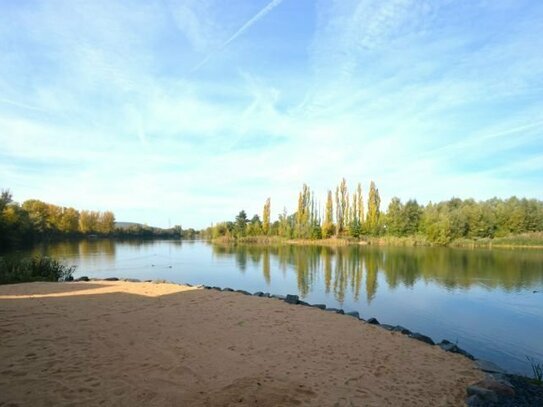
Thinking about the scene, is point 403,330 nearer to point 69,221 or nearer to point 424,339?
point 424,339

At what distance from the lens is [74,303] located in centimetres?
834

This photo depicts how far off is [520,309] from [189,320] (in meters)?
10.8

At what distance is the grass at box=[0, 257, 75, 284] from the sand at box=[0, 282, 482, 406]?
4695 millimetres

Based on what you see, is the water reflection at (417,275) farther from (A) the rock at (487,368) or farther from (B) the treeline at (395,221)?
(B) the treeline at (395,221)

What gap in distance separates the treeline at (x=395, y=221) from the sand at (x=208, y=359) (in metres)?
44.6

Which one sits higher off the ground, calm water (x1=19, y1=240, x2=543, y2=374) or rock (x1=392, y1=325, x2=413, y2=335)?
rock (x1=392, y1=325, x2=413, y2=335)

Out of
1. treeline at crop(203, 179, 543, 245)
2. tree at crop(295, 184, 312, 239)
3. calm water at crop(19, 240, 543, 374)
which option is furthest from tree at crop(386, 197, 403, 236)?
calm water at crop(19, 240, 543, 374)

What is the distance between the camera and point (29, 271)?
13164mm

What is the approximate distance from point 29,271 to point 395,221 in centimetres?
5040

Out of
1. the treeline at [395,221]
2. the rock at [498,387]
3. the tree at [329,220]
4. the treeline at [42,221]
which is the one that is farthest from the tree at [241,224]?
the rock at [498,387]

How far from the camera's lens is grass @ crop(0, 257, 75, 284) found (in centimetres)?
1234

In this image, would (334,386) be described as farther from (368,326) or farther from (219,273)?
(219,273)

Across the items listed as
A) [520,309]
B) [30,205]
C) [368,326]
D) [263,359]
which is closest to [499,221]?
[520,309]

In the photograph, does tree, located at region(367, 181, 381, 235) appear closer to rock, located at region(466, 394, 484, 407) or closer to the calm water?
the calm water
